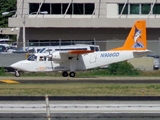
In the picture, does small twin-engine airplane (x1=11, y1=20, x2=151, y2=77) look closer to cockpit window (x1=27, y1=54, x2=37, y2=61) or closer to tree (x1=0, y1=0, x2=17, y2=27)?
cockpit window (x1=27, y1=54, x2=37, y2=61)

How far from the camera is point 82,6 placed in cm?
6034

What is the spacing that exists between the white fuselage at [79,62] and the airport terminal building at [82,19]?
18957mm

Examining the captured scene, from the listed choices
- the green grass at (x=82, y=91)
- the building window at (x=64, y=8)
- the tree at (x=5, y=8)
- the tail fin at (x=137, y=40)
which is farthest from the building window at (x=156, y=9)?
the tree at (x=5, y=8)

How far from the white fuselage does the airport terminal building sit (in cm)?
1896

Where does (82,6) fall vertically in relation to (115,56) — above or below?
above

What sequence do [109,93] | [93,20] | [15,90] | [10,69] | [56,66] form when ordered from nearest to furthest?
A: [109,93], [15,90], [56,66], [10,69], [93,20]

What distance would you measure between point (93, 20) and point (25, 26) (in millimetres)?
6805

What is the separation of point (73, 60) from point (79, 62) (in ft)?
1.43

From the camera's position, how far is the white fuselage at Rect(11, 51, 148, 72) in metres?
37.8

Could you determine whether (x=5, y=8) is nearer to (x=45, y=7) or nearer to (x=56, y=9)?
(x=45, y=7)

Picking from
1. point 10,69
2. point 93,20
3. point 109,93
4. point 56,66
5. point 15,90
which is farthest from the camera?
point 93,20

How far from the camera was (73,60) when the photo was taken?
126 feet

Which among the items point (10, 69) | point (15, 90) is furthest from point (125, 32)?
point (15, 90)

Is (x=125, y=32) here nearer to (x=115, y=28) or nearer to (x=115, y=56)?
(x=115, y=28)
